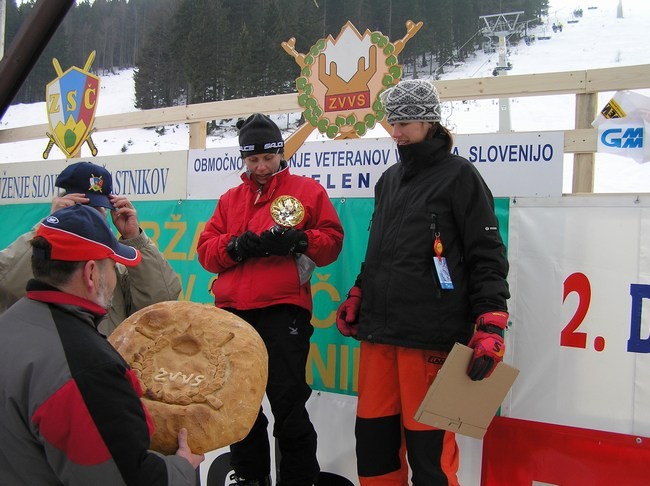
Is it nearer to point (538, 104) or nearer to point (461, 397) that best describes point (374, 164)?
point (461, 397)

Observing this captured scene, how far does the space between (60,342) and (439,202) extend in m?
1.61

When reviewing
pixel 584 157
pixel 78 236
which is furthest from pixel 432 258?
pixel 78 236

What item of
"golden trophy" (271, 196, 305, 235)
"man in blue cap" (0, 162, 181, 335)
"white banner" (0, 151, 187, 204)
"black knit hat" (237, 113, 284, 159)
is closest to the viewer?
"man in blue cap" (0, 162, 181, 335)

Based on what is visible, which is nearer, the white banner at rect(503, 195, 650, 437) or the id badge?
the id badge

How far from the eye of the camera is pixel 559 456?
296 cm

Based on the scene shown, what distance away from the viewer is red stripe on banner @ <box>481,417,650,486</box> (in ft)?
9.27

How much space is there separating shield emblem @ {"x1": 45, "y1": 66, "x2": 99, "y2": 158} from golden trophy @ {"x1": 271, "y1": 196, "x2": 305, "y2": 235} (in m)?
2.93

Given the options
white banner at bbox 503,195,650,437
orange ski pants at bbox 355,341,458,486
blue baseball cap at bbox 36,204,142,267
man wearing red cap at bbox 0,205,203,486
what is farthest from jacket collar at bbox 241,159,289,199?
man wearing red cap at bbox 0,205,203,486

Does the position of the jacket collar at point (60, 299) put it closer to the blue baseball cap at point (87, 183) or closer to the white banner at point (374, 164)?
the blue baseball cap at point (87, 183)

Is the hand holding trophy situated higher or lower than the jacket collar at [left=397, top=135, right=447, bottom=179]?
lower

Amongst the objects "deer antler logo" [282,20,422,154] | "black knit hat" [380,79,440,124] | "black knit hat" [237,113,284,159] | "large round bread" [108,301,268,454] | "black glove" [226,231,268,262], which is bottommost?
"large round bread" [108,301,268,454]

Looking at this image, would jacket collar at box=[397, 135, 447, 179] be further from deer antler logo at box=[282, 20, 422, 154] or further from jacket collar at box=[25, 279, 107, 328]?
jacket collar at box=[25, 279, 107, 328]

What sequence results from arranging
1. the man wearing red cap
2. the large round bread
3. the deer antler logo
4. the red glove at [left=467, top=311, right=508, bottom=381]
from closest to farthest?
the man wearing red cap → the large round bread → the red glove at [left=467, top=311, right=508, bottom=381] → the deer antler logo

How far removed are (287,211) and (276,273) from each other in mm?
294
